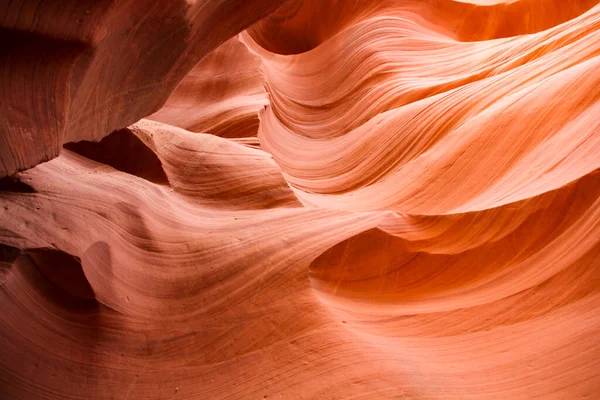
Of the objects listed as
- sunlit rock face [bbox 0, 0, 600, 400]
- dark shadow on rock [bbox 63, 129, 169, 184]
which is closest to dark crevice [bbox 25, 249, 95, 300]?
sunlit rock face [bbox 0, 0, 600, 400]

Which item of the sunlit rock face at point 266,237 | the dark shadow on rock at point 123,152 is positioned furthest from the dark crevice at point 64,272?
the dark shadow on rock at point 123,152

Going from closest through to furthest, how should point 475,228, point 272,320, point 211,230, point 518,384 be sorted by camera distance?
point 518,384, point 272,320, point 475,228, point 211,230

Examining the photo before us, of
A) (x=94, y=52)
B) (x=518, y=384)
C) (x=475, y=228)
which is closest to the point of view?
(x=94, y=52)

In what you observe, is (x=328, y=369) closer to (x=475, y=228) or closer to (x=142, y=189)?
(x=475, y=228)

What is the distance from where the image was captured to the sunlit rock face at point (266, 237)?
172cm

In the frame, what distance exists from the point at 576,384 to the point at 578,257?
484 mm

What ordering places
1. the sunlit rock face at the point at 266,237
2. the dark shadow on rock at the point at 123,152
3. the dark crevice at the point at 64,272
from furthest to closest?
1. the dark shadow on rock at the point at 123,152
2. the dark crevice at the point at 64,272
3. the sunlit rock face at the point at 266,237

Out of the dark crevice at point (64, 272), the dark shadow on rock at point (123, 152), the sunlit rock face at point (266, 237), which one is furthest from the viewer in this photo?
the dark shadow on rock at point (123, 152)

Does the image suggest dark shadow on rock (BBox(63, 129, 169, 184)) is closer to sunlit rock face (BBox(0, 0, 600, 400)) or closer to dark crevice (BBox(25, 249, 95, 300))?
sunlit rock face (BBox(0, 0, 600, 400))

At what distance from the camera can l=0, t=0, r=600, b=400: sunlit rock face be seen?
5.64 ft

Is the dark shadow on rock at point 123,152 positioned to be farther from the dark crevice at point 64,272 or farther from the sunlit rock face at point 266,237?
the dark crevice at point 64,272

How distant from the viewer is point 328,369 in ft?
6.07

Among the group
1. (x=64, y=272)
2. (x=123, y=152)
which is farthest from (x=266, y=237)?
(x=123, y=152)

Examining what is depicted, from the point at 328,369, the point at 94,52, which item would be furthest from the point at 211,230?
the point at 94,52
